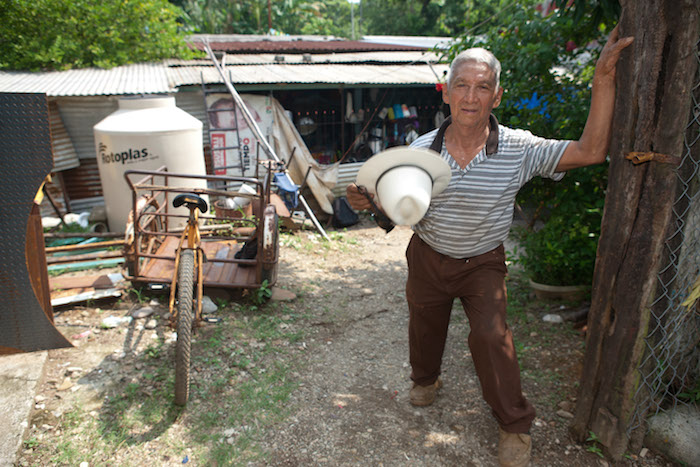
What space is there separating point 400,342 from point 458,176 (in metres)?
2.09

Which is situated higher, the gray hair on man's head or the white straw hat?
the gray hair on man's head

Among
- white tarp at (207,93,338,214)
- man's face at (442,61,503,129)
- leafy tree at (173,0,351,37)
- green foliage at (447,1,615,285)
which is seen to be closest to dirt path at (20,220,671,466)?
green foliage at (447,1,615,285)

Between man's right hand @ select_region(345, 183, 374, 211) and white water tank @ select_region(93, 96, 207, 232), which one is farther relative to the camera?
white water tank @ select_region(93, 96, 207, 232)

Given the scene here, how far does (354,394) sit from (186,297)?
1.35 metres

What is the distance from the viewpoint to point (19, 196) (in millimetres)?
2666

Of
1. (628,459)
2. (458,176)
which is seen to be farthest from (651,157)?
(628,459)

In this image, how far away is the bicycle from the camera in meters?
3.11

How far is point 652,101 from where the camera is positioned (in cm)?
229

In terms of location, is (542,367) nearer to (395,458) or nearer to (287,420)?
(395,458)

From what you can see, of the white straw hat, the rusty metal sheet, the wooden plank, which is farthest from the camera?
the wooden plank

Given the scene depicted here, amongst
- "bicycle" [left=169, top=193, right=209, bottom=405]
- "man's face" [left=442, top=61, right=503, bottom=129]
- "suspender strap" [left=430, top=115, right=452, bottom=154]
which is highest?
"man's face" [left=442, top=61, right=503, bottom=129]

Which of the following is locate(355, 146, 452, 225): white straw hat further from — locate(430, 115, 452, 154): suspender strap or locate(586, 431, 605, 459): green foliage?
locate(586, 431, 605, 459): green foliage

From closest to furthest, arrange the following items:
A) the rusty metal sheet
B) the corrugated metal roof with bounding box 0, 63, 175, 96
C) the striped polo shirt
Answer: the striped polo shirt
the rusty metal sheet
the corrugated metal roof with bounding box 0, 63, 175, 96

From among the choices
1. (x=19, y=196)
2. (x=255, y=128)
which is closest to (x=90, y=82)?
(x=255, y=128)
